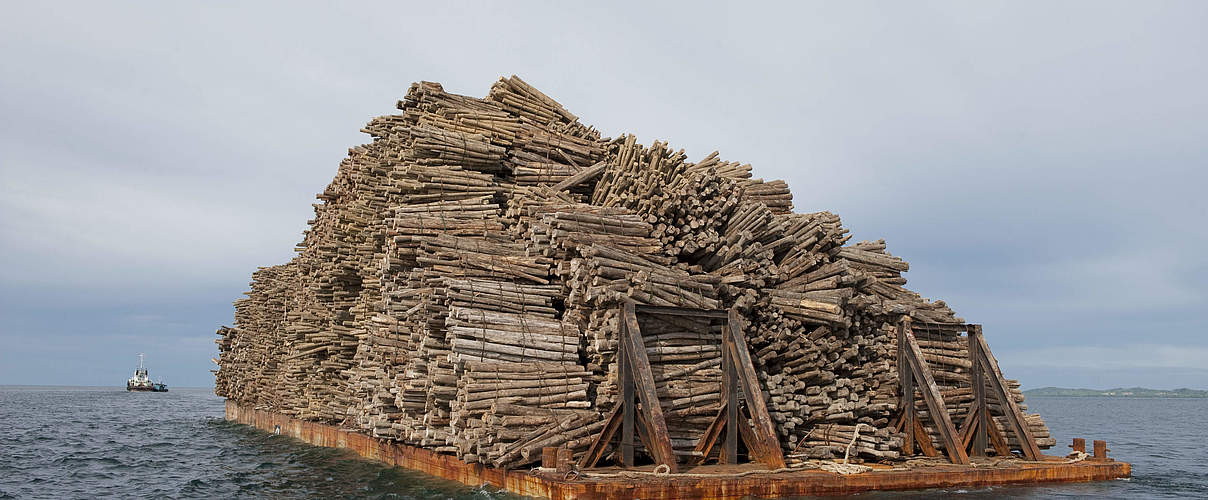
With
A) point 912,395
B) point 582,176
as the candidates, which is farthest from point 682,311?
point 912,395

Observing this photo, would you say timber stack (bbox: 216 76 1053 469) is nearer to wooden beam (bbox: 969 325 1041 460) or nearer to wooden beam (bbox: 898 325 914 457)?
wooden beam (bbox: 898 325 914 457)

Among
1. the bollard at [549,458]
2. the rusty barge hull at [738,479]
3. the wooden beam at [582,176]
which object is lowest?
the rusty barge hull at [738,479]

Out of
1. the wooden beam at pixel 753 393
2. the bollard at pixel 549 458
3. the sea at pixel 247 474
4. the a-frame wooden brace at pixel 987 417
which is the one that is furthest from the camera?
the a-frame wooden brace at pixel 987 417

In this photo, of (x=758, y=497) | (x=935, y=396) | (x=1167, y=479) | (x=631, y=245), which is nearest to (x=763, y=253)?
(x=631, y=245)

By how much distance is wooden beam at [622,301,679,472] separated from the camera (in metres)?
13.3

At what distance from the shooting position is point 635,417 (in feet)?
46.6

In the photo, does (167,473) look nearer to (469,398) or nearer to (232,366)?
(469,398)

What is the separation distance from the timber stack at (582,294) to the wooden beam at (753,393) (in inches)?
22.3

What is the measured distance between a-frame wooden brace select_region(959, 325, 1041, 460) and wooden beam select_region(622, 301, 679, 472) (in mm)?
7760

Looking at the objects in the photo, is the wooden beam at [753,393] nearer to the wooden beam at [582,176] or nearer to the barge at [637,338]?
the barge at [637,338]

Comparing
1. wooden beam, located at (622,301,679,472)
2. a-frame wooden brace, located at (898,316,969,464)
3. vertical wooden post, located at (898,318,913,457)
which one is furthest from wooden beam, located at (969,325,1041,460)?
wooden beam, located at (622,301,679,472)

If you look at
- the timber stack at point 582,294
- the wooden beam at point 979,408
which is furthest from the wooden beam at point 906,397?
the wooden beam at point 979,408

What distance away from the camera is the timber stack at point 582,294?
14.6 m

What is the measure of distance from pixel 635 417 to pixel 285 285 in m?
24.1
